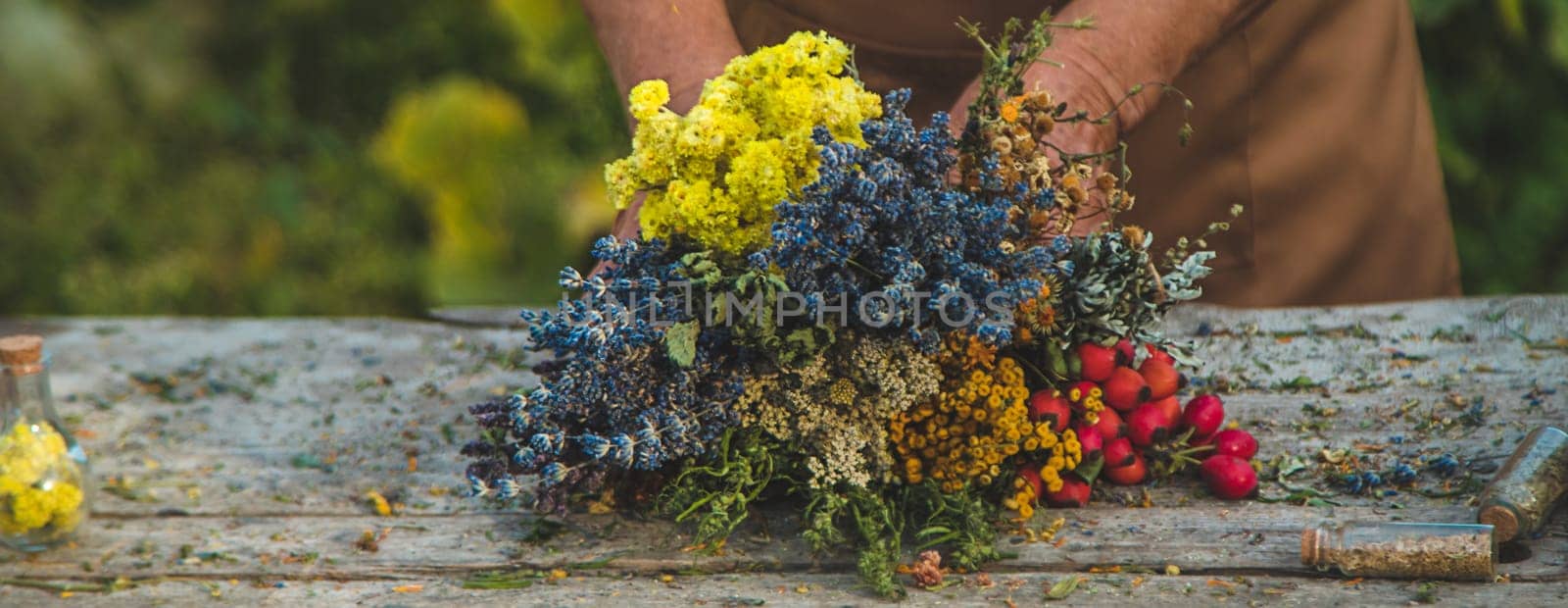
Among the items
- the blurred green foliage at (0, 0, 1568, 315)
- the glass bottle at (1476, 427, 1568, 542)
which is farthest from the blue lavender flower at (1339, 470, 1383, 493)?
the blurred green foliage at (0, 0, 1568, 315)

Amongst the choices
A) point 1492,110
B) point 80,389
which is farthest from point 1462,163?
point 80,389

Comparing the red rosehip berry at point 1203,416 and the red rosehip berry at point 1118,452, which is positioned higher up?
the red rosehip berry at point 1203,416

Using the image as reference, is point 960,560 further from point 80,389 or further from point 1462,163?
point 1462,163

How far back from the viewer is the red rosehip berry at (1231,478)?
5.89 ft

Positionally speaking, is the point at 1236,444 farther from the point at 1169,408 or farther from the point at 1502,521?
the point at 1502,521

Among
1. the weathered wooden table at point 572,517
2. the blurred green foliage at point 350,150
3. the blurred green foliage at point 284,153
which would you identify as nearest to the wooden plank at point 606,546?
the weathered wooden table at point 572,517

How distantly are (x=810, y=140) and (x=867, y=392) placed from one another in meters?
0.29

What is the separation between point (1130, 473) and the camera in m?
1.84

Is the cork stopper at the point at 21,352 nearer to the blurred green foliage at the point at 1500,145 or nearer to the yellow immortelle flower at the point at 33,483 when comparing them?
the yellow immortelle flower at the point at 33,483

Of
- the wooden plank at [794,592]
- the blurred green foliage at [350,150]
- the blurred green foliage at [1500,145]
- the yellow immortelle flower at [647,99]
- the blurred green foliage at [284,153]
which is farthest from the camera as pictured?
the blurred green foliage at [284,153]

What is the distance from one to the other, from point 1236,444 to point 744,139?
712 mm

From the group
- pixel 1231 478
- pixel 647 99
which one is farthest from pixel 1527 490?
pixel 647 99

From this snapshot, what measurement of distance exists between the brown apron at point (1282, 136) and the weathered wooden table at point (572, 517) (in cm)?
29

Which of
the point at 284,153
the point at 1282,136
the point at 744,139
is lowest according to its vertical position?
the point at 744,139
